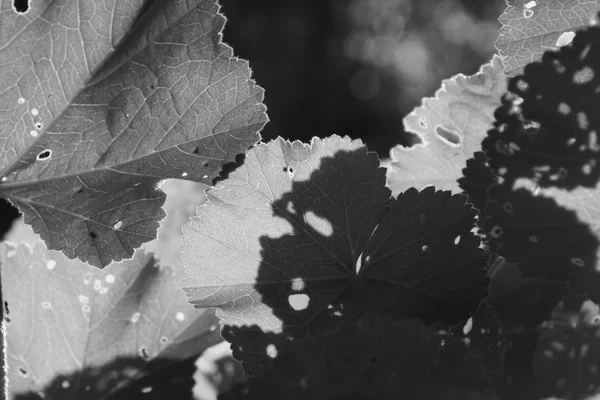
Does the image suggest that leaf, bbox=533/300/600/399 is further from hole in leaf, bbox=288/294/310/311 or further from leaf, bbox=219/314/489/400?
hole in leaf, bbox=288/294/310/311

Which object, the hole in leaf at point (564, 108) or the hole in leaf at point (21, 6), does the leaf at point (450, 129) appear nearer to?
the hole in leaf at point (564, 108)

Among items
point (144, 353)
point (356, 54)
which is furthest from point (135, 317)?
point (356, 54)

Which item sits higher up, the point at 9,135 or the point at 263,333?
the point at 9,135

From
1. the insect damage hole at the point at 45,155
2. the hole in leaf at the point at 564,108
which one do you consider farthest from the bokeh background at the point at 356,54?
the hole in leaf at the point at 564,108

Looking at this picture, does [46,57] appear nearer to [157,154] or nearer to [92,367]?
[157,154]

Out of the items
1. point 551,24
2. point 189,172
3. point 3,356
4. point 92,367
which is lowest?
point 92,367

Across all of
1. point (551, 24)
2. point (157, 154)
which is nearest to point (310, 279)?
point (157, 154)
